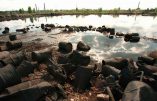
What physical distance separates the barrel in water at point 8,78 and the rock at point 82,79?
2.50m

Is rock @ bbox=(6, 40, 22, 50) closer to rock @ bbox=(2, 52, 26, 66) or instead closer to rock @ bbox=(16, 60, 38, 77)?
rock @ bbox=(2, 52, 26, 66)

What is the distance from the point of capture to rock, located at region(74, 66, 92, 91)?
8.27 m

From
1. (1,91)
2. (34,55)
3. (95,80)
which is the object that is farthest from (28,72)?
(95,80)

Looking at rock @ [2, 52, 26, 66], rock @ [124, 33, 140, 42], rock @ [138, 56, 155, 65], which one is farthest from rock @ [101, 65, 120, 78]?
rock @ [124, 33, 140, 42]

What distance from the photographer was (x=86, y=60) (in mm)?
11703

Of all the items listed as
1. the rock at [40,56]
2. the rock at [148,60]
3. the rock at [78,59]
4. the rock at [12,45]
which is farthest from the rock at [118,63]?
the rock at [12,45]

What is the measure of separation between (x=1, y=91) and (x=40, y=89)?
1.52m

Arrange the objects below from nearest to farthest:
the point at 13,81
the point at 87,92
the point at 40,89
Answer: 1. the point at 40,89
2. the point at 13,81
3. the point at 87,92

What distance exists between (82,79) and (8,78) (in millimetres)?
3066

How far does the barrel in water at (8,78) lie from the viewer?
7124mm

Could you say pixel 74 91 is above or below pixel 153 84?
below

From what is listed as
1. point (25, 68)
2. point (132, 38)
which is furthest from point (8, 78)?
point (132, 38)

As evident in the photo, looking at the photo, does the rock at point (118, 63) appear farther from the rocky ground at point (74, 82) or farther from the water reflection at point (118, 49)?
the water reflection at point (118, 49)

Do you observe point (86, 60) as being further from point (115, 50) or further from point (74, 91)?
point (115, 50)
